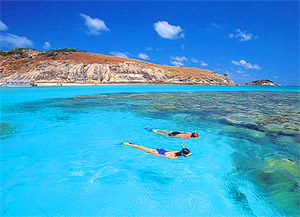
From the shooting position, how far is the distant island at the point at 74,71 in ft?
177

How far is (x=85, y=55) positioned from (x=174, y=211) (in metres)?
72.5

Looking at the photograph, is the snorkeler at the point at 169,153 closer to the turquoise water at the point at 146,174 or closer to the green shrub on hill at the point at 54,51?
the turquoise water at the point at 146,174

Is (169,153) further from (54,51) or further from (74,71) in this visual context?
(54,51)

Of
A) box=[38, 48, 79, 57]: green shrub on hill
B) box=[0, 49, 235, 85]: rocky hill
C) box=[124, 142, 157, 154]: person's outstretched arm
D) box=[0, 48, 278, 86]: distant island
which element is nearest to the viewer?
box=[124, 142, 157, 154]: person's outstretched arm

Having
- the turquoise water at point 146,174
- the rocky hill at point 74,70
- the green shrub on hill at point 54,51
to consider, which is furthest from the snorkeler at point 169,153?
the green shrub on hill at point 54,51

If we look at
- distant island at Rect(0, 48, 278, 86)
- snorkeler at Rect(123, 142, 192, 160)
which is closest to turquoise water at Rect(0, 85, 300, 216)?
snorkeler at Rect(123, 142, 192, 160)

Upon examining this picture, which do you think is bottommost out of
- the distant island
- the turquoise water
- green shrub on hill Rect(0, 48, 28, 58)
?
the turquoise water

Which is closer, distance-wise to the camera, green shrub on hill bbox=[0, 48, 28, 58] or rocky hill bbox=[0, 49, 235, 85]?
rocky hill bbox=[0, 49, 235, 85]

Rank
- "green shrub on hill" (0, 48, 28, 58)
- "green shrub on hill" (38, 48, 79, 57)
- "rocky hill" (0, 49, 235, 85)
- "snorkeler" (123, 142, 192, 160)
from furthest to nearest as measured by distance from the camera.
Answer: "green shrub on hill" (0, 48, 28, 58)
"green shrub on hill" (38, 48, 79, 57)
"rocky hill" (0, 49, 235, 85)
"snorkeler" (123, 142, 192, 160)

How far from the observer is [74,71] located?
5488cm

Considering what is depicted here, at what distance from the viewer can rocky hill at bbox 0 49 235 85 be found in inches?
2131

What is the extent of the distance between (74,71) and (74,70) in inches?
15.1

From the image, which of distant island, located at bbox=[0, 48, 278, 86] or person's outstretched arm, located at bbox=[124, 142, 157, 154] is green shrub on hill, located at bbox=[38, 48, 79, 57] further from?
person's outstretched arm, located at bbox=[124, 142, 157, 154]

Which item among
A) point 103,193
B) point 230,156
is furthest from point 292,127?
point 103,193
